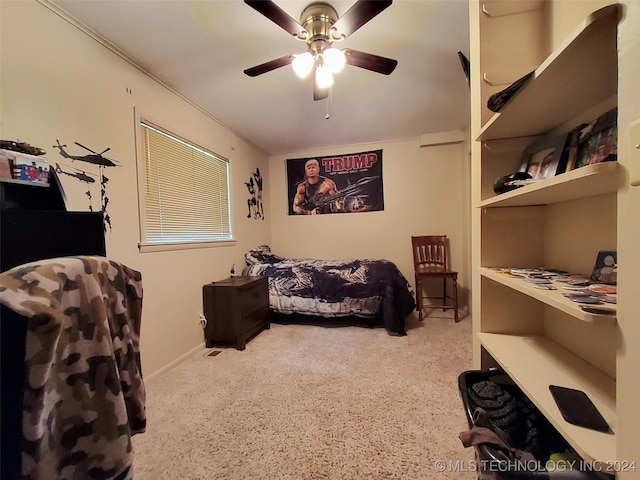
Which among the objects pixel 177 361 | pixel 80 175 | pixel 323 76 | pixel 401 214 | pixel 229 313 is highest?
pixel 323 76

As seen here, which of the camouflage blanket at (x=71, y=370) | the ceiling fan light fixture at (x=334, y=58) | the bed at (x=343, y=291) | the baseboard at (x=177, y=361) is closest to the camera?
the camouflage blanket at (x=71, y=370)

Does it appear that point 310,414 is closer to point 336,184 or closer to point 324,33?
point 324,33

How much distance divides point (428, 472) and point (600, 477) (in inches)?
30.9

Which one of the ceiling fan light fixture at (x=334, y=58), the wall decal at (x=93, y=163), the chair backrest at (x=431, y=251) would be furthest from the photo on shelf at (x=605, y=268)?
the chair backrest at (x=431, y=251)

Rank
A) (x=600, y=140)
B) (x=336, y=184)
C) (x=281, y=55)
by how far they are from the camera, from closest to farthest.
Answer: (x=600, y=140), (x=281, y=55), (x=336, y=184)

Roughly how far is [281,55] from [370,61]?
2.31 feet

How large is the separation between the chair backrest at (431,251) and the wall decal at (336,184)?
2.48 ft

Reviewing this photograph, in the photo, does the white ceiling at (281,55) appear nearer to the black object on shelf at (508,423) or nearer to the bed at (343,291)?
the bed at (343,291)

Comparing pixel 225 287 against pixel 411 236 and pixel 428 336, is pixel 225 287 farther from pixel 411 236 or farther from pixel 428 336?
pixel 411 236

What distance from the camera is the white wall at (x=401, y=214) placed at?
11.9 ft

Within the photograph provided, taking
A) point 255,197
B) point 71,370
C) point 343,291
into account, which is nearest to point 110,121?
point 71,370

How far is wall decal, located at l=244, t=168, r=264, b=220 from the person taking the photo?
12.0ft

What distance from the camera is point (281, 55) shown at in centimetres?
194

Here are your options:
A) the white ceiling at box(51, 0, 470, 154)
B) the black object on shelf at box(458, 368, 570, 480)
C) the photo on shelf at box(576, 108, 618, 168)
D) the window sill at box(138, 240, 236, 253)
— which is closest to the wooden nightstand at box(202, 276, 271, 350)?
the window sill at box(138, 240, 236, 253)
